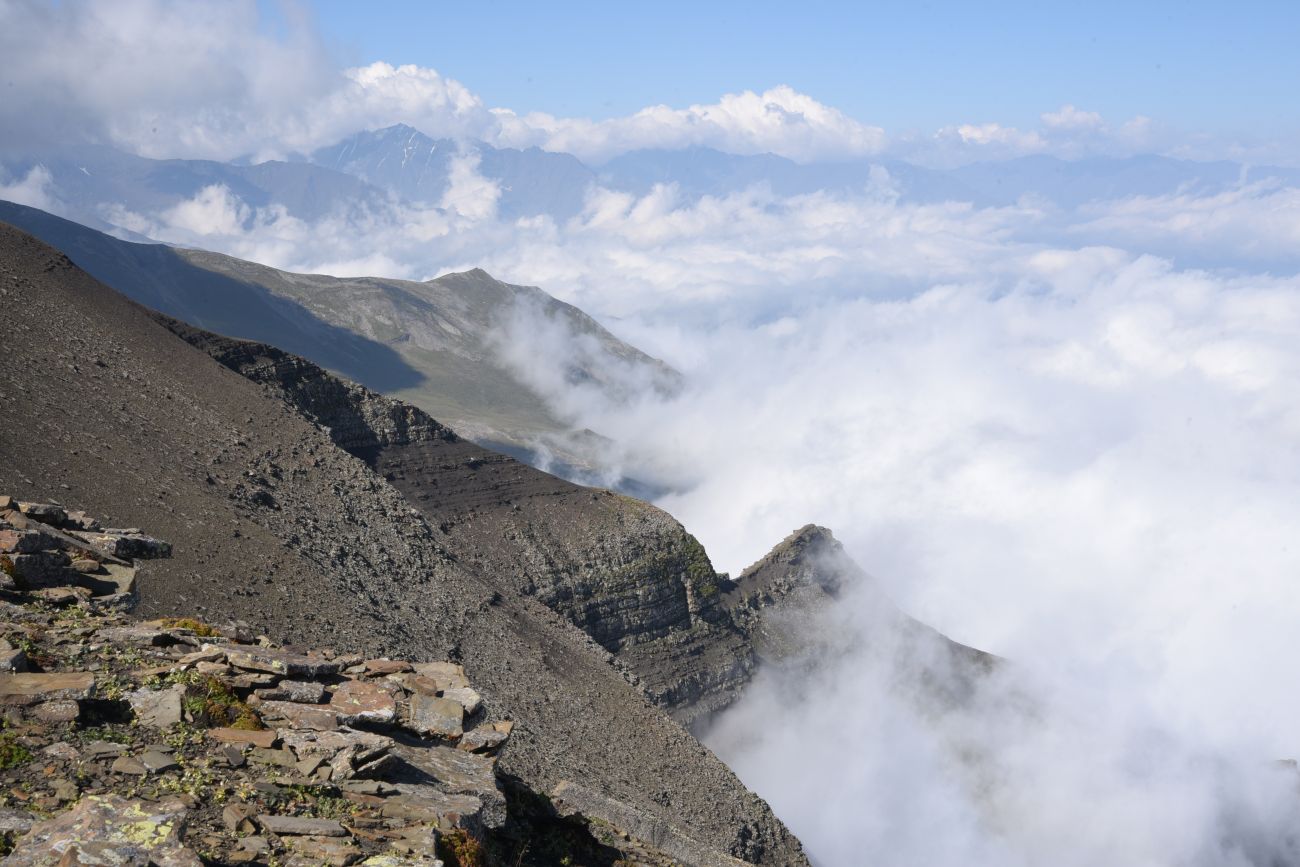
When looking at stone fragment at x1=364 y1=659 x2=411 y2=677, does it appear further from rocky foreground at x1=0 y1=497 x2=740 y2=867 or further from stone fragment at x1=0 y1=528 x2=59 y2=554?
stone fragment at x1=0 y1=528 x2=59 y2=554

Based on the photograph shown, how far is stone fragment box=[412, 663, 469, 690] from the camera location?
66.2ft

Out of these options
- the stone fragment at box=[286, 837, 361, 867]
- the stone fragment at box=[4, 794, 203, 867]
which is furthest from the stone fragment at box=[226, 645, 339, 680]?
the stone fragment at box=[4, 794, 203, 867]

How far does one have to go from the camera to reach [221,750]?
15.0m

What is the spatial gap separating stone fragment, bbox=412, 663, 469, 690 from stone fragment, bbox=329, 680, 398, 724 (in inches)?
71.4

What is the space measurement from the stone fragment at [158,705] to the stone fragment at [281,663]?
1440mm

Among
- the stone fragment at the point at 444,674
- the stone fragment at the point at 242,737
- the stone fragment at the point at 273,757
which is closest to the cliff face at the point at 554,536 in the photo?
the stone fragment at the point at 444,674

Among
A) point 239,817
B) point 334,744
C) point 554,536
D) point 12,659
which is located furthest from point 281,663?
point 554,536

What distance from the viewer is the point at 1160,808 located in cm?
11750

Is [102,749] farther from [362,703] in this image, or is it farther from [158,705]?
[362,703]

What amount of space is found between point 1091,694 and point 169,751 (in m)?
141

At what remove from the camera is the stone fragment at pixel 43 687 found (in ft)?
49.4

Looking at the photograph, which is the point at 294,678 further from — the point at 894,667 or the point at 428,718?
the point at 894,667

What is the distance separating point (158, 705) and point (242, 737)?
5.20ft

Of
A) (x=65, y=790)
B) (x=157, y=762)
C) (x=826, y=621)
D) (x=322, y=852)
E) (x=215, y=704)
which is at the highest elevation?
(x=826, y=621)
